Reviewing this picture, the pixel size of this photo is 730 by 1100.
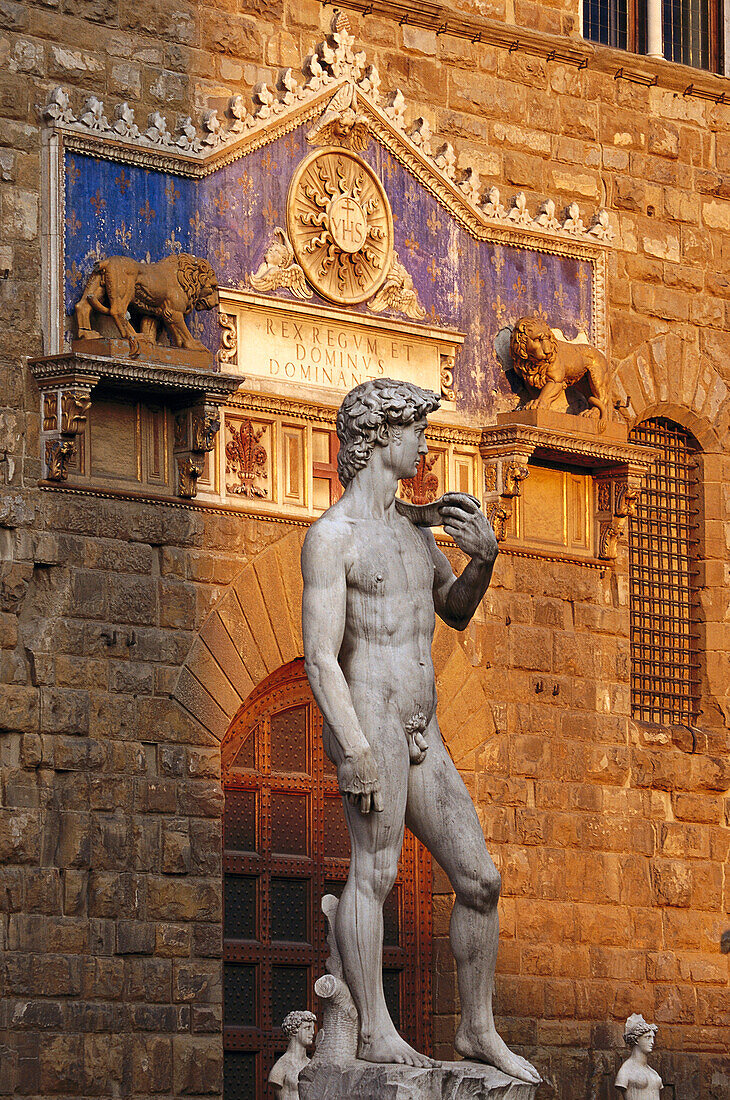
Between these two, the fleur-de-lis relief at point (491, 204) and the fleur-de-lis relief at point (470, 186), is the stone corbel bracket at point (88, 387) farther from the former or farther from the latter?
the fleur-de-lis relief at point (491, 204)

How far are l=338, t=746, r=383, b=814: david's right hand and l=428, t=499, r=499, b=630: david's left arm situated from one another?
3.60 feet

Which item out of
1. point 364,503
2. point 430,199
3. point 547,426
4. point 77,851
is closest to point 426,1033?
point 77,851

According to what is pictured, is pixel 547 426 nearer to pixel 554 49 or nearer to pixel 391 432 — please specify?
pixel 554 49

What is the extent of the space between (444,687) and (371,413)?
732 centimetres

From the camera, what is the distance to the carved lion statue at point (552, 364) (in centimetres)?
1994

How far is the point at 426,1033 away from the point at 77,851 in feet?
11.3

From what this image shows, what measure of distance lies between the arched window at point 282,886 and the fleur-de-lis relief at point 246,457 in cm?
135

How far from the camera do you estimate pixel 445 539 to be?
19.9m

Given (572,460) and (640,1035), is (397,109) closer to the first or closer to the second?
(572,460)

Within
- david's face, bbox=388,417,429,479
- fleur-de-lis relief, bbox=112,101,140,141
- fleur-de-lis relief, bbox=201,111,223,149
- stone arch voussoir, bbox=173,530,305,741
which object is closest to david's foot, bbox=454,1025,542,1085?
david's face, bbox=388,417,429,479

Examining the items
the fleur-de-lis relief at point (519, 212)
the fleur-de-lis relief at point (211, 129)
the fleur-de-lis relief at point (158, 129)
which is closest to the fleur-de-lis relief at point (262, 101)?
the fleur-de-lis relief at point (211, 129)

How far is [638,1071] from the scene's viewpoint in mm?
17703

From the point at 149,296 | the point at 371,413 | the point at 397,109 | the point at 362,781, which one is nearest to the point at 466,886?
the point at 362,781

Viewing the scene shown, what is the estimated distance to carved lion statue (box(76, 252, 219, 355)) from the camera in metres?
17.5
